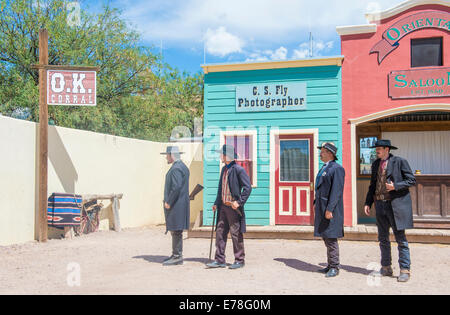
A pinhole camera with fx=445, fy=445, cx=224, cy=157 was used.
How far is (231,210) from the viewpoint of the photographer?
626 cm

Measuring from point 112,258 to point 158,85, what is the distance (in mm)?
9513

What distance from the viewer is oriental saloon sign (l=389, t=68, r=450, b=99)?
359 inches

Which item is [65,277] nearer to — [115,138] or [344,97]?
[115,138]

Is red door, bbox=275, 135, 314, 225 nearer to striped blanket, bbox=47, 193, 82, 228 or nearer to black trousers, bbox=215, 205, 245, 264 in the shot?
black trousers, bbox=215, 205, 245, 264

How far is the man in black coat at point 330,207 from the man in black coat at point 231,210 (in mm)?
1005

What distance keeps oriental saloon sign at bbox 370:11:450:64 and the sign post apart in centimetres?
608

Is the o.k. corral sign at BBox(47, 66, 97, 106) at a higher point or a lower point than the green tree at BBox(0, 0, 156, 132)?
lower

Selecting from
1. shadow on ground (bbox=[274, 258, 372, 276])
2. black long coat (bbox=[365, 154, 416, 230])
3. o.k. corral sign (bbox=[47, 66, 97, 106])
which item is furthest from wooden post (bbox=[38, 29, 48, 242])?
black long coat (bbox=[365, 154, 416, 230])

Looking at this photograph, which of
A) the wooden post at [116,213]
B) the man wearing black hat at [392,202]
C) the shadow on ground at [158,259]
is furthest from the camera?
the wooden post at [116,213]

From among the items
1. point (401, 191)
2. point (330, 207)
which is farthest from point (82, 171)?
point (401, 191)

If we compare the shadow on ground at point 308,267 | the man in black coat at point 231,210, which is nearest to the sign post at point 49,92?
the man in black coat at point 231,210

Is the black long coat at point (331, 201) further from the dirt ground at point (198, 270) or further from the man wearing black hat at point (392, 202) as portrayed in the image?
the dirt ground at point (198, 270)

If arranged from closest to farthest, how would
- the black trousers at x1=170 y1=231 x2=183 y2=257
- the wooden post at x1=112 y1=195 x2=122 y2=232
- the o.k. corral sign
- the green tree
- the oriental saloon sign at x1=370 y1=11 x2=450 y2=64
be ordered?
1. the black trousers at x1=170 y1=231 x2=183 y2=257
2. the o.k. corral sign
3. the oriental saloon sign at x1=370 y1=11 x2=450 y2=64
4. the wooden post at x1=112 y1=195 x2=122 y2=232
5. the green tree

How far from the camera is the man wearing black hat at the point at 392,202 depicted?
5.62 m
